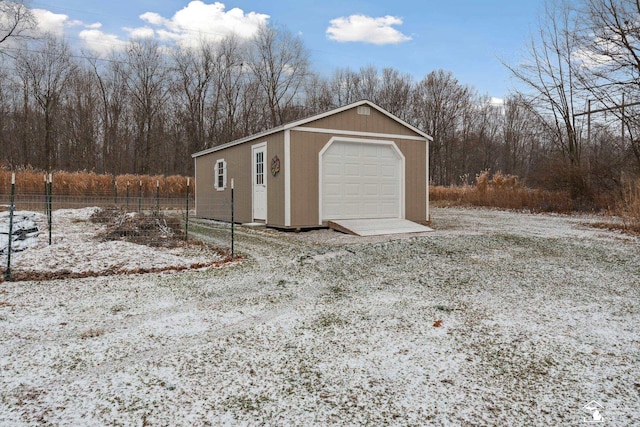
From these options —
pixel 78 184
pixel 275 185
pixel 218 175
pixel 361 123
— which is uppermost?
pixel 361 123

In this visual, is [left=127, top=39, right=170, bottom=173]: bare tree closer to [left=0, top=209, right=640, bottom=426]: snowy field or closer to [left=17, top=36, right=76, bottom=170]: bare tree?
[left=17, top=36, right=76, bottom=170]: bare tree

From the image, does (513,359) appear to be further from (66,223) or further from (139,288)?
(66,223)

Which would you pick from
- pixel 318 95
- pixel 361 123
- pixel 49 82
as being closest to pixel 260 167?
pixel 361 123

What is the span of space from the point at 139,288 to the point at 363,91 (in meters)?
28.5

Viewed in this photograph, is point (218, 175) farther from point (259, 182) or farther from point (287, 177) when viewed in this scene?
point (287, 177)

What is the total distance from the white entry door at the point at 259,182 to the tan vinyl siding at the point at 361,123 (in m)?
1.63

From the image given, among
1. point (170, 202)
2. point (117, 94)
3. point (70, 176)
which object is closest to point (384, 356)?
point (170, 202)

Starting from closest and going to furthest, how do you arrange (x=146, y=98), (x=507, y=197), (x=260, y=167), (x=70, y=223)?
(x=70, y=223), (x=260, y=167), (x=507, y=197), (x=146, y=98)

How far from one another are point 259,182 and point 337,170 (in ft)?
6.87

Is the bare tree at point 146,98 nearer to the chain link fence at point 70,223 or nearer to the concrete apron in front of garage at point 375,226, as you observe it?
the chain link fence at point 70,223

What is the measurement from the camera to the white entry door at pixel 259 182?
994 centimetres

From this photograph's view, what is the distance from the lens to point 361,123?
9.49m

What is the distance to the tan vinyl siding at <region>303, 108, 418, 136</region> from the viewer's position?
918 cm

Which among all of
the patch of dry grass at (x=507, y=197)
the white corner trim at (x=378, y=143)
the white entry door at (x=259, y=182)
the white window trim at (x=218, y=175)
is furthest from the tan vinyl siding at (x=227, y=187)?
the patch of dry grass at (x=507, y=197)
